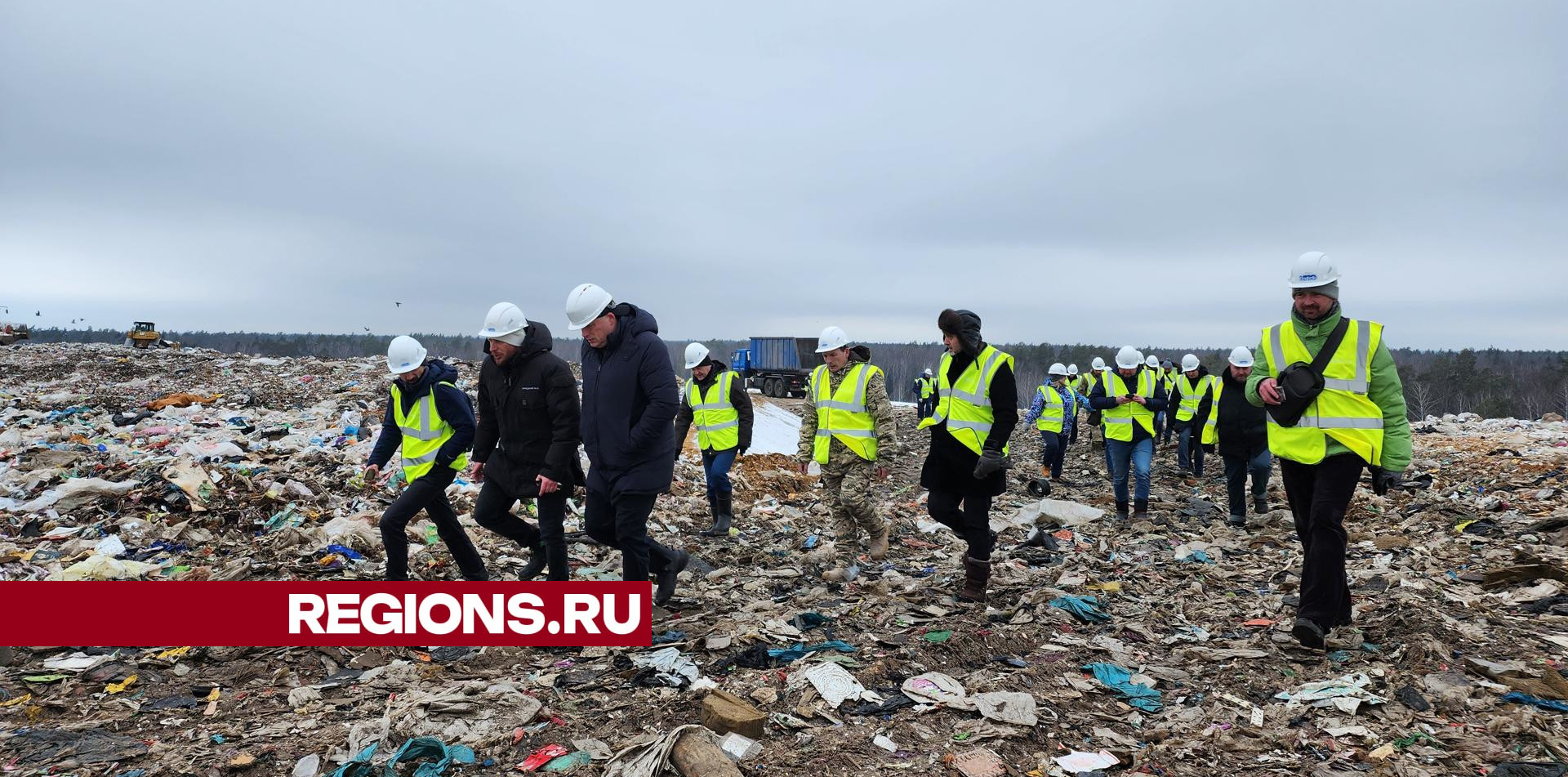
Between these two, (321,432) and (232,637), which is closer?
(232,637)

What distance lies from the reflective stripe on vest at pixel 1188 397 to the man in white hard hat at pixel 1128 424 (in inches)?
129

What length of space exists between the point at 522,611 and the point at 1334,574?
425cm

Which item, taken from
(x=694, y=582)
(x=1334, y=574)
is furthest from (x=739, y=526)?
(x=1334, y=574)

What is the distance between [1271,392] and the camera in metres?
3.94

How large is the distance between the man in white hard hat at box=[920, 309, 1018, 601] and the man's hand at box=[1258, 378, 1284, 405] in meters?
1.26

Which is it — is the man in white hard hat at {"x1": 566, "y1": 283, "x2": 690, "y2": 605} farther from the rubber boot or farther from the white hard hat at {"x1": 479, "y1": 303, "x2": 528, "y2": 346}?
the rubber boot

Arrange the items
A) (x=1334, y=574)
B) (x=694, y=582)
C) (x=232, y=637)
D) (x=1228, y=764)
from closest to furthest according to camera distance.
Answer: (x=1228, y=764), (x=1334, y=574), (x=232, y=637), (x=694, y=582)

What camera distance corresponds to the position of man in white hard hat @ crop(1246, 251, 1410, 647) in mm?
3797

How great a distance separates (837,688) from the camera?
359 cm

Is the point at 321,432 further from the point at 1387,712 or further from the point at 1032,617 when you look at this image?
the point at 1387,712

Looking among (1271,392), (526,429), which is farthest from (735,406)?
(1271,392)

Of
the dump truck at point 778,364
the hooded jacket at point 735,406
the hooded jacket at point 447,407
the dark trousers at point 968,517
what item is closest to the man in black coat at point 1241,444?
the dark trousers at point 968,517

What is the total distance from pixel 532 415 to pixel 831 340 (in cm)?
229

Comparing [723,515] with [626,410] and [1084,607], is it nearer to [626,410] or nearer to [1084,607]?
[626,410]
